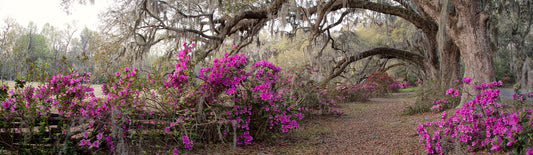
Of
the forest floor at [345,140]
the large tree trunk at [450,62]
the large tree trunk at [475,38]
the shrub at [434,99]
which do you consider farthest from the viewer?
the large tree trunk at [450,62]

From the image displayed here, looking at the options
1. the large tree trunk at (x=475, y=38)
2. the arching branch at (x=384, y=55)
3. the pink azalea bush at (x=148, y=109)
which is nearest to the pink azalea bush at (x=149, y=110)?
the pink azalea bush at (x=148, y=109)

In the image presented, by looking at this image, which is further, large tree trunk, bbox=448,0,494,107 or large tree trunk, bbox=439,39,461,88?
large tree trunk, bbox=439,39,461,88

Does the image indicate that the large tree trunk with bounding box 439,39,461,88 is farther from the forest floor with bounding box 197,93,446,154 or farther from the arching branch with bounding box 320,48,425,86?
the forest floor with bounding box 197,93,446,154

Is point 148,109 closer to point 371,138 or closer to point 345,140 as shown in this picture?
point 345,140

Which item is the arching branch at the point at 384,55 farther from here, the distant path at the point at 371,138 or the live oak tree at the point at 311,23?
the distant path at the point at 371,138

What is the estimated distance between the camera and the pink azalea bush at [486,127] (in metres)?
2.41

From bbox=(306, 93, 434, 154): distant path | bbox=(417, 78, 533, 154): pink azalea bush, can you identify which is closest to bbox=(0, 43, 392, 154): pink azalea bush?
bbox=(306, 93, 434, 154): distant path

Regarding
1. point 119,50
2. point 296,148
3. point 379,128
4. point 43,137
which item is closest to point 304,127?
point 379,128

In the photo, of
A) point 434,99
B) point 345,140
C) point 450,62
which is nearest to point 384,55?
point 450,62

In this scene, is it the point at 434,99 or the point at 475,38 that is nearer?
the point at 475,38

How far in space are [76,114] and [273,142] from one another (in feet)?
7.75

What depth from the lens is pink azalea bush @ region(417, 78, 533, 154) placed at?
241 cm

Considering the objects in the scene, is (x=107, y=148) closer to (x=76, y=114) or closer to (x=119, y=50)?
(x=76, y=114)

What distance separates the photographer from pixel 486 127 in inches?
113
